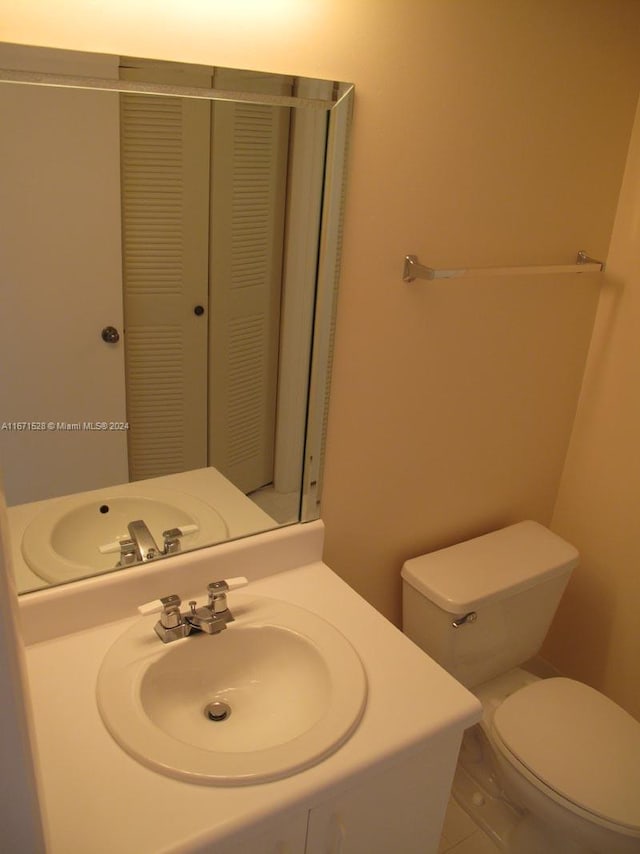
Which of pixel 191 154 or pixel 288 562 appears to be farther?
pixel 288 562

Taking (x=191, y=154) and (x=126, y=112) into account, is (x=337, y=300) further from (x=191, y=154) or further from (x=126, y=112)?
(x=126, y=112)

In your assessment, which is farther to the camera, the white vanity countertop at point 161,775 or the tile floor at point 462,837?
the tile floor at point 462,837

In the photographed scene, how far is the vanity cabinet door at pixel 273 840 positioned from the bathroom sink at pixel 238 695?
0.21ft

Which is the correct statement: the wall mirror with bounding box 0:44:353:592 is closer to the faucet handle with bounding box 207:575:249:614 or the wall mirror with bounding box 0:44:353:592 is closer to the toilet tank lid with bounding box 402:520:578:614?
the faucet handle with bounding box 207:575:249:614

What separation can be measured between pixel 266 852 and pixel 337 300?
0.94 metres

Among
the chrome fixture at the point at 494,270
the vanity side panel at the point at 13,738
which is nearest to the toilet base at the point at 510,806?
the chrome fixture at the point at 494,270

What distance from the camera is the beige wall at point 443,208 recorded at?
3.80 feet

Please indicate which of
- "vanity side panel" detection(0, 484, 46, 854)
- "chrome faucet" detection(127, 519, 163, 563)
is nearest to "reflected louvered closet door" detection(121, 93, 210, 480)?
"chrome faucet" detection(127, 519, 163, 563)

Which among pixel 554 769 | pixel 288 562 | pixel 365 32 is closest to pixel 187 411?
pixel 288 562

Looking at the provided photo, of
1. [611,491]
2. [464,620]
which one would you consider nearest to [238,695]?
[464,620]

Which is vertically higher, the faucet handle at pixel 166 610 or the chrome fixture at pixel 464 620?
the faucet handle at pixel 166 610

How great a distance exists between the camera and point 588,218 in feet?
5.68

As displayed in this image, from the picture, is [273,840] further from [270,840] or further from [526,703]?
[526,703]

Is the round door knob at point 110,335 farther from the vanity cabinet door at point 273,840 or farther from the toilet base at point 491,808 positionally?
the toilet base at point 491,808
